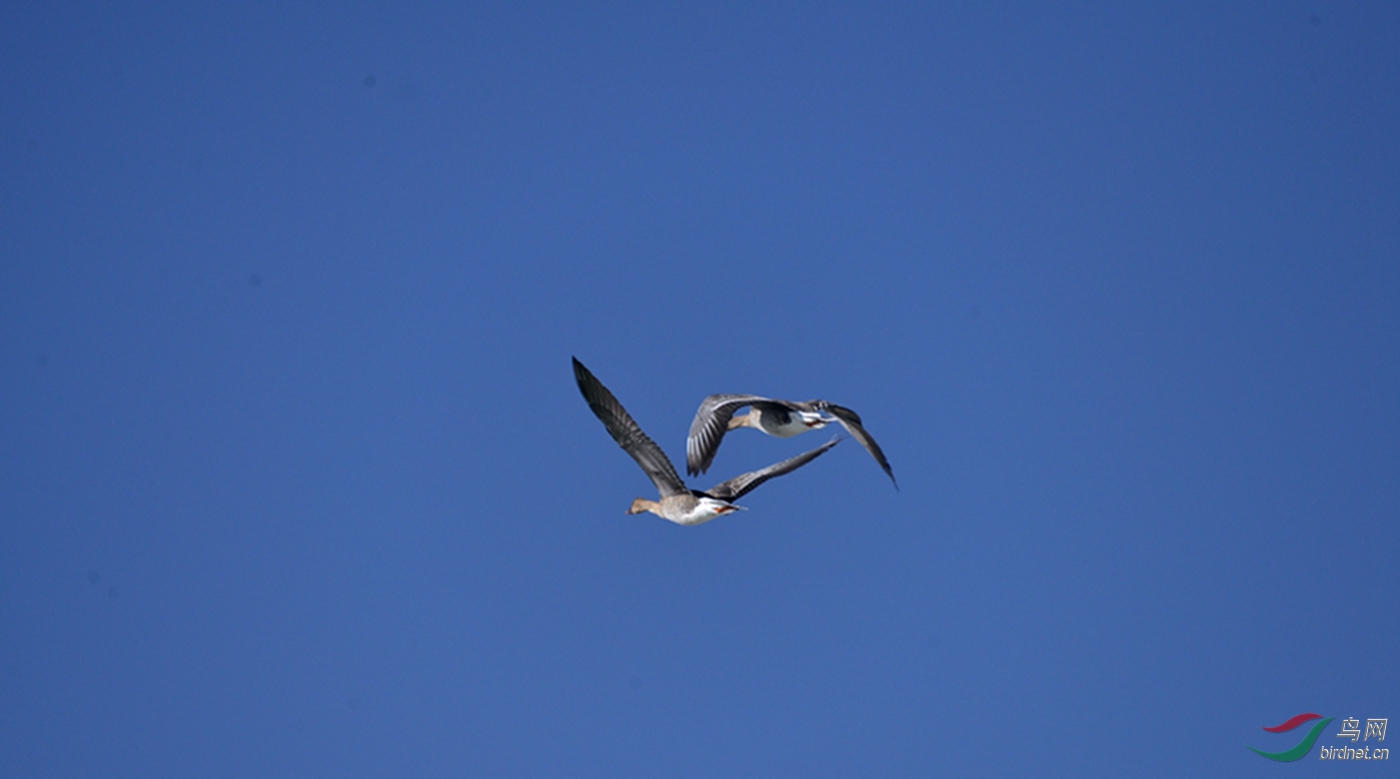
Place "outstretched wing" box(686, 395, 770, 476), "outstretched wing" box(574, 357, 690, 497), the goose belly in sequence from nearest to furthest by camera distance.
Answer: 1. "outstretched wing" box(574, 357, 690, 497)
2. "outstretched wing" box(686, 395, 770, 476)
3. the goose belly

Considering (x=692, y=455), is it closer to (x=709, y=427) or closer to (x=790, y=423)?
(x=709, y=427)

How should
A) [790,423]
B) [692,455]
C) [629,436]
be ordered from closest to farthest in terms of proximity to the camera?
[629,436] → [692,455] → [790,423]

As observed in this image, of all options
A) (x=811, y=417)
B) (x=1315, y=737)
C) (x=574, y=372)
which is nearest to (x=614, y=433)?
(x=574, y=372)

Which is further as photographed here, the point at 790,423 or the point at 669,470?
the point at 790,423

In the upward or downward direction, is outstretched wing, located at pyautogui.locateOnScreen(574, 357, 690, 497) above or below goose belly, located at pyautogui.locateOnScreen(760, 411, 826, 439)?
below

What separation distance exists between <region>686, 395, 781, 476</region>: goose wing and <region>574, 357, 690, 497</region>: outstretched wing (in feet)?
3.12

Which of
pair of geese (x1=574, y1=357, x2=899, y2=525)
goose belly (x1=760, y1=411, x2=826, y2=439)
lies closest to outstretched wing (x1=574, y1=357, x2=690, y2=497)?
pair of geese (x1=574, y1=357, x2=899, y2=525)

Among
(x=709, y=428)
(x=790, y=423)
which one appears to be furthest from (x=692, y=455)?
(x=790, y=423)

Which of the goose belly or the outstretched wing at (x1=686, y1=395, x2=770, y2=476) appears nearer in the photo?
the outstretched wing at (x1=686, y1=395, x2=770, y2=476)

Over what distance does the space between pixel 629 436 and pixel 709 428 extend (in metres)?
3.32

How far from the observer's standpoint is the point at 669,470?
35.7m

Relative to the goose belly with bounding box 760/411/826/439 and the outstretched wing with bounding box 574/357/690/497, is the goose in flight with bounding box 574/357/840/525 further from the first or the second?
the goose belly with bounding box 760/411/826/439

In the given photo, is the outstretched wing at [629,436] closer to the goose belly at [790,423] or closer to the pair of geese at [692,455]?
the pair of geese at [692,455]

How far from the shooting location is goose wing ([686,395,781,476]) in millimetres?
37000
